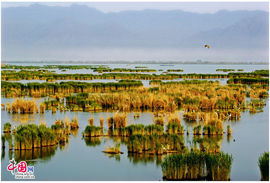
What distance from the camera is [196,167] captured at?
43.9ft

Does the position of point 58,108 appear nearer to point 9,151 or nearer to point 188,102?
point 188,102

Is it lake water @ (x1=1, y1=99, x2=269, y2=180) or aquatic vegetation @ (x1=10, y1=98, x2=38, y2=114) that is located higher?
Answer: aquatic vegetation @ (x1=10, y1=98, x2=38, y2=114)

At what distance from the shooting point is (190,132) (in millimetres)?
20812

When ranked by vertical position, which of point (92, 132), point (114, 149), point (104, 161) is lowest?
point (104, 161)

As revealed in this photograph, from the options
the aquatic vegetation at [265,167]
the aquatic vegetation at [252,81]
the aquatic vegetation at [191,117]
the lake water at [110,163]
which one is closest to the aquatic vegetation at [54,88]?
the aquatic vegetation at [191,117]

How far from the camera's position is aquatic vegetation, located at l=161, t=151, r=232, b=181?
13148mm

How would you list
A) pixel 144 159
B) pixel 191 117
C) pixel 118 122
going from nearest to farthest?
pixel 144 159
pixel 118 122
pixel 191 117

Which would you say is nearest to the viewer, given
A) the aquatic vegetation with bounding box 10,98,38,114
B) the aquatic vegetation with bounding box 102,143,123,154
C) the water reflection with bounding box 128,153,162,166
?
the water reflection with bounding box 128,153,162,166

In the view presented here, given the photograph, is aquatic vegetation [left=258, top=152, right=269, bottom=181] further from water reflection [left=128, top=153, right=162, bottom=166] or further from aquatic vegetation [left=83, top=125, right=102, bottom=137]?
aquatic vegetation [left=83, top=125, right=102, bottom=137]

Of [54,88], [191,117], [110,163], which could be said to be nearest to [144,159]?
[110,163]

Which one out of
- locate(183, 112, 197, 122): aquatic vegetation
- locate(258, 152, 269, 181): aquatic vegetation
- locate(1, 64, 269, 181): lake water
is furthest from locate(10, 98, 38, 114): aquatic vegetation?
locate(258, 152, 269, 181): aquatic vegetation

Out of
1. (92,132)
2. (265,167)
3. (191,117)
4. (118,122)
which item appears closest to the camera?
(265,167)

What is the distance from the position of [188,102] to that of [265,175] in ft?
54.3

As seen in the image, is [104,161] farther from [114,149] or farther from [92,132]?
[92,132]
